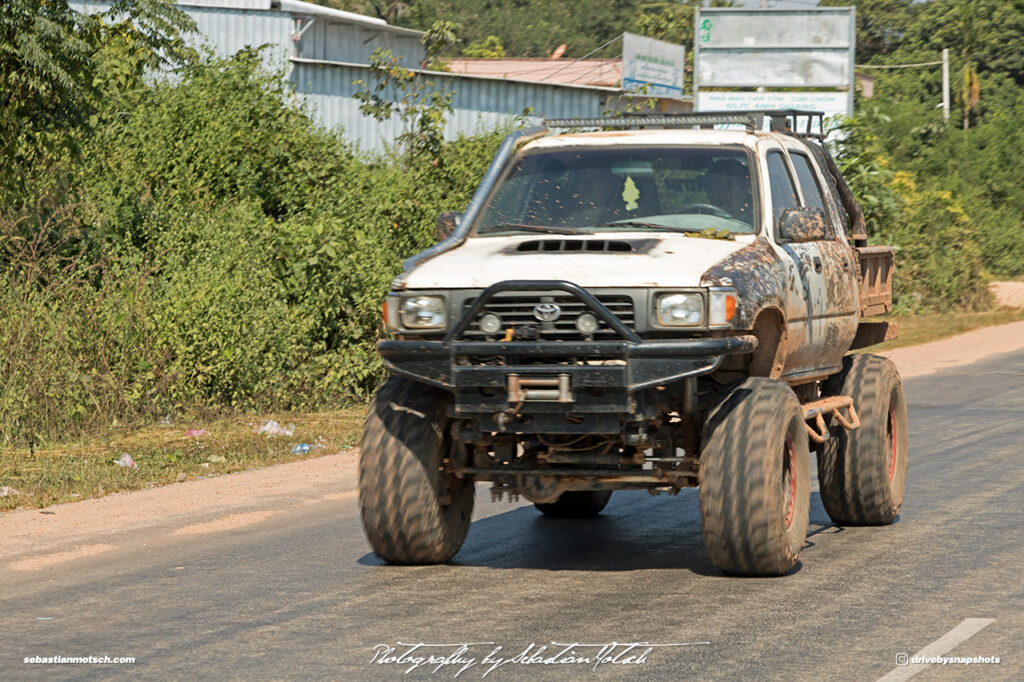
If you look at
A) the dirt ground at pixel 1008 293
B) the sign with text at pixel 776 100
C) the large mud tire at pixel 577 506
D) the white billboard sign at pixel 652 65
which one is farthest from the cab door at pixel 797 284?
the white billboard sign at pixel 652 65

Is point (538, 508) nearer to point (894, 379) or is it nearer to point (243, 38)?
point (894, 379)

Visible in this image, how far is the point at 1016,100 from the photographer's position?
193 feet

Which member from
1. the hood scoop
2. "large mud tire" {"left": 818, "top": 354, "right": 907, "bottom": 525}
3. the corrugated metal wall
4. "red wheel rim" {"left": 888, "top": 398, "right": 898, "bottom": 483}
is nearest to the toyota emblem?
the hood scoop

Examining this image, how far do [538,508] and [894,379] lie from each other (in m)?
2.50

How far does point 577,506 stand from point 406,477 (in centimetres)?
230

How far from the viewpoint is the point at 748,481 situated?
688 centimetres

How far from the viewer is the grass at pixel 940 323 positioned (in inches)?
952

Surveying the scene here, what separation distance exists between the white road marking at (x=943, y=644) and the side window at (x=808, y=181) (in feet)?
10.6

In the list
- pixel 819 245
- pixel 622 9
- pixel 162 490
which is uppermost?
pixel 622 9

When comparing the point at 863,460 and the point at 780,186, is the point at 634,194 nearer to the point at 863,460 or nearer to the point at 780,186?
the point at 780,186

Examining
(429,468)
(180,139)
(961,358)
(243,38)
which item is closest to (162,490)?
(429,468)

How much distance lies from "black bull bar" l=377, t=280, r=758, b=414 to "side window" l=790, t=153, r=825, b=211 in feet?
6.91

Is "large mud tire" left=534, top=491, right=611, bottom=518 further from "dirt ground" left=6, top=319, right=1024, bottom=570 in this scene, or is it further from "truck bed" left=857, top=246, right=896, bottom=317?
"truck bed" left=857, top=246, right=896, bottom=317

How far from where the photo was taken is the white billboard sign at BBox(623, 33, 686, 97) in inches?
1571
